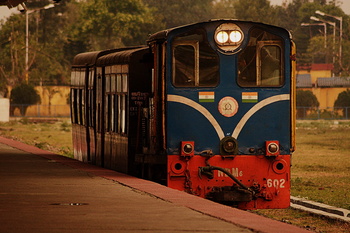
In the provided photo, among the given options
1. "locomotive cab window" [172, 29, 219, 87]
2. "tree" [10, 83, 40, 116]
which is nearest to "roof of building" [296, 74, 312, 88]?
"tree" [10, 83, 40, 116]

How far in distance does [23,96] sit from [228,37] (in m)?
69.3

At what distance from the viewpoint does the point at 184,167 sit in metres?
15.5

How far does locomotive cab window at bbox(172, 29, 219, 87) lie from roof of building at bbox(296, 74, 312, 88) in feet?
256

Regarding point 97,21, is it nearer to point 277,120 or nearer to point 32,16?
point 32,16

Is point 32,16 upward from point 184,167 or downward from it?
upward

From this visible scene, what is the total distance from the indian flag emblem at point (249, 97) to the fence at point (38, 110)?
6929 centimetres

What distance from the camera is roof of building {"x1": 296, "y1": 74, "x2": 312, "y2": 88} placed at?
9406 cm

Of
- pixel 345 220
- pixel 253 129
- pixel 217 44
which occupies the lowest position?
pixel 345 220

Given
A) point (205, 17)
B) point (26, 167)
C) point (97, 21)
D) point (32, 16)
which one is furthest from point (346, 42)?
point (26, 167)

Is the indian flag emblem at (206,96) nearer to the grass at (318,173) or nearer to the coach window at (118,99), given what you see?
the grass at (318,173)

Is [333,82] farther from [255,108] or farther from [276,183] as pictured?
[276,183]

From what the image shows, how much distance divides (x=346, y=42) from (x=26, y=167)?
6466 cm

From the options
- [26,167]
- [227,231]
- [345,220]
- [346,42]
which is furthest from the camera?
[346,42]

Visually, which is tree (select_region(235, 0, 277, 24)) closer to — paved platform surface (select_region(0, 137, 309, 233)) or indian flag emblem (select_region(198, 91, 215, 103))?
paved platform surface (select_region(0, 137, 309, 233))
